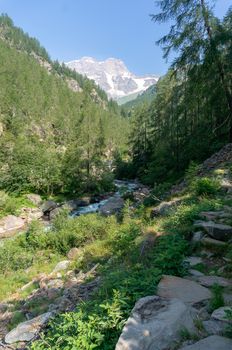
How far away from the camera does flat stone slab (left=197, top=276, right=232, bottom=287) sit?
5.22 metres

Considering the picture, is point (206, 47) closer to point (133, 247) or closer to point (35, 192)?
point (133, 247)

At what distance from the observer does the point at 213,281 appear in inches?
211

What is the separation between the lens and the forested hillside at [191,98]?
55.2 ft

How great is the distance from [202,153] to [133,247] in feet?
62.5

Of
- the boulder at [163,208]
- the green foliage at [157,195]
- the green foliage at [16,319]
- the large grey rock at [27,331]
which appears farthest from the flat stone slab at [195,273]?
the green foliage at [157,195]

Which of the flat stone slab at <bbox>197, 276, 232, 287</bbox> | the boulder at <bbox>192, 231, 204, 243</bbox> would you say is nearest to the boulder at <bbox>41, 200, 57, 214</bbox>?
the boulder at <bbox>192, 231, 204, 243</bbox>

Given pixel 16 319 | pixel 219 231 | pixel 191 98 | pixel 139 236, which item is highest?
pixel 191 98

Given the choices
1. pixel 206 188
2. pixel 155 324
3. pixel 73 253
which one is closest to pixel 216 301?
pixel 155 324

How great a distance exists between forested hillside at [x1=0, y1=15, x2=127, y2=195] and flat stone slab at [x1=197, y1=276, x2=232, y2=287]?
35.2m

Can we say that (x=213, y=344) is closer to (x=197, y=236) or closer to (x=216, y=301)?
(x=216, y=301)

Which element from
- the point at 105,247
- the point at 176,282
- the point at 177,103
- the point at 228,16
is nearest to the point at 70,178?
the point at 177,103

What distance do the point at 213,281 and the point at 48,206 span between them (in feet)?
107

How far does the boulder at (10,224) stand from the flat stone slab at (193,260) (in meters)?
24.4

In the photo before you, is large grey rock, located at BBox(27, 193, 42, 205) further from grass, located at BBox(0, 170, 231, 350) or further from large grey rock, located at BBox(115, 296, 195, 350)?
large grey rock, located at BBox(115, 296, 195, 350)
